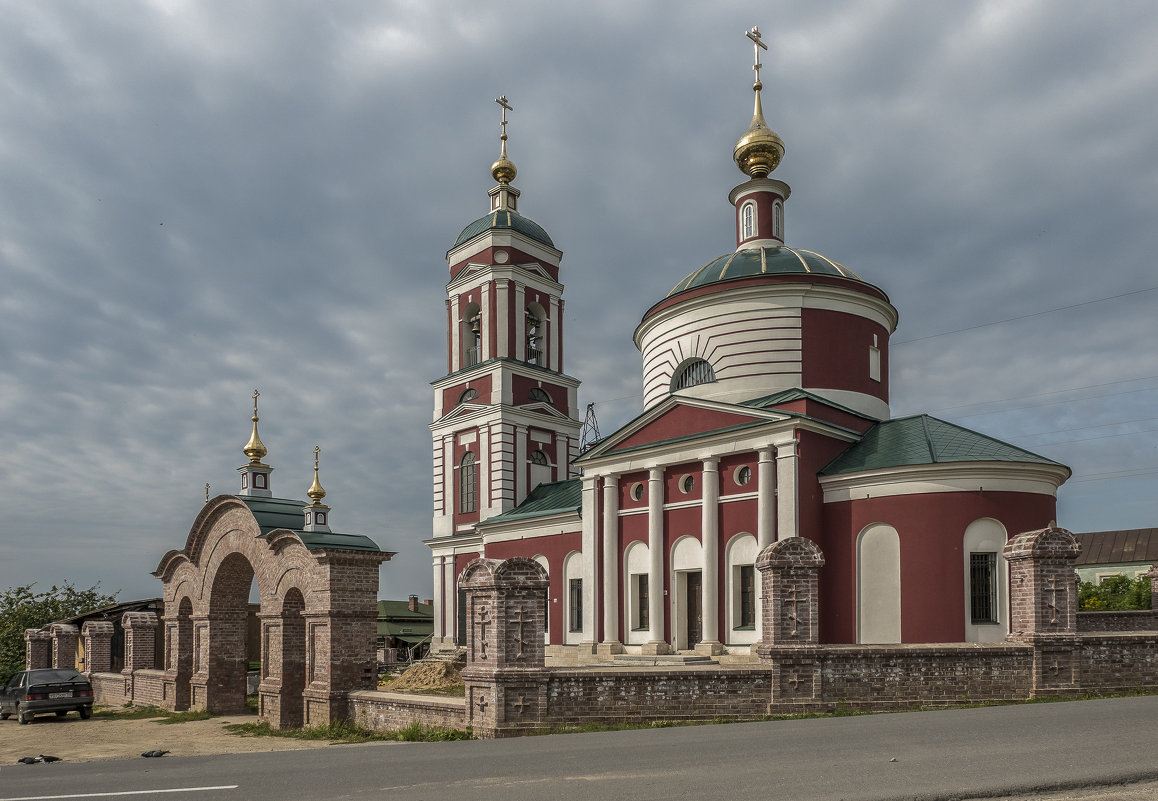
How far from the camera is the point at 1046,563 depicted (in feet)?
52.4

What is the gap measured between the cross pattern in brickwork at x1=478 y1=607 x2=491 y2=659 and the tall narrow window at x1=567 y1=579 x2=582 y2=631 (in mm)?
13823

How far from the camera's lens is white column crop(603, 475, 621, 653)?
25297mm

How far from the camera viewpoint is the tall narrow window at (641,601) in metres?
25.2

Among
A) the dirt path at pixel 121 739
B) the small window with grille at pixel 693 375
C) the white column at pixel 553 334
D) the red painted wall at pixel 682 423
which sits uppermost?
the white column at pixel 553 334

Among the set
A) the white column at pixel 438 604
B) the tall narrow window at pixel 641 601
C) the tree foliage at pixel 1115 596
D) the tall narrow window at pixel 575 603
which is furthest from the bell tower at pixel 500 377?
the tree foliage at pixel 1115 596

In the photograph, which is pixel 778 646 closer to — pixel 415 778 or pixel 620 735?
pixel 620 735

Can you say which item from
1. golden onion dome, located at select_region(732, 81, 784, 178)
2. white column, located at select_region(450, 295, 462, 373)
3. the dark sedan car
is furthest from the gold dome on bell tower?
the dark sedan car

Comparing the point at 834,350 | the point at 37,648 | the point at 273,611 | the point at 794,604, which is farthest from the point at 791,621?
the point at 37,648

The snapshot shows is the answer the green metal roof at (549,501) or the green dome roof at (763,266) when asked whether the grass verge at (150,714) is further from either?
the green dome roof at (763,266)

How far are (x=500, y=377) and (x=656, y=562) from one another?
1147cm

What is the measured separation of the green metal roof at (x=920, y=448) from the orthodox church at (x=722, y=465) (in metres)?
0.07

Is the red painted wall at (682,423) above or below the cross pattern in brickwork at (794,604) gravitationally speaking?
above

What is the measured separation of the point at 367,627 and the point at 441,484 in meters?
16.7

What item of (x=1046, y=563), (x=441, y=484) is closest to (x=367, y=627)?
(x=1046, y=563)
